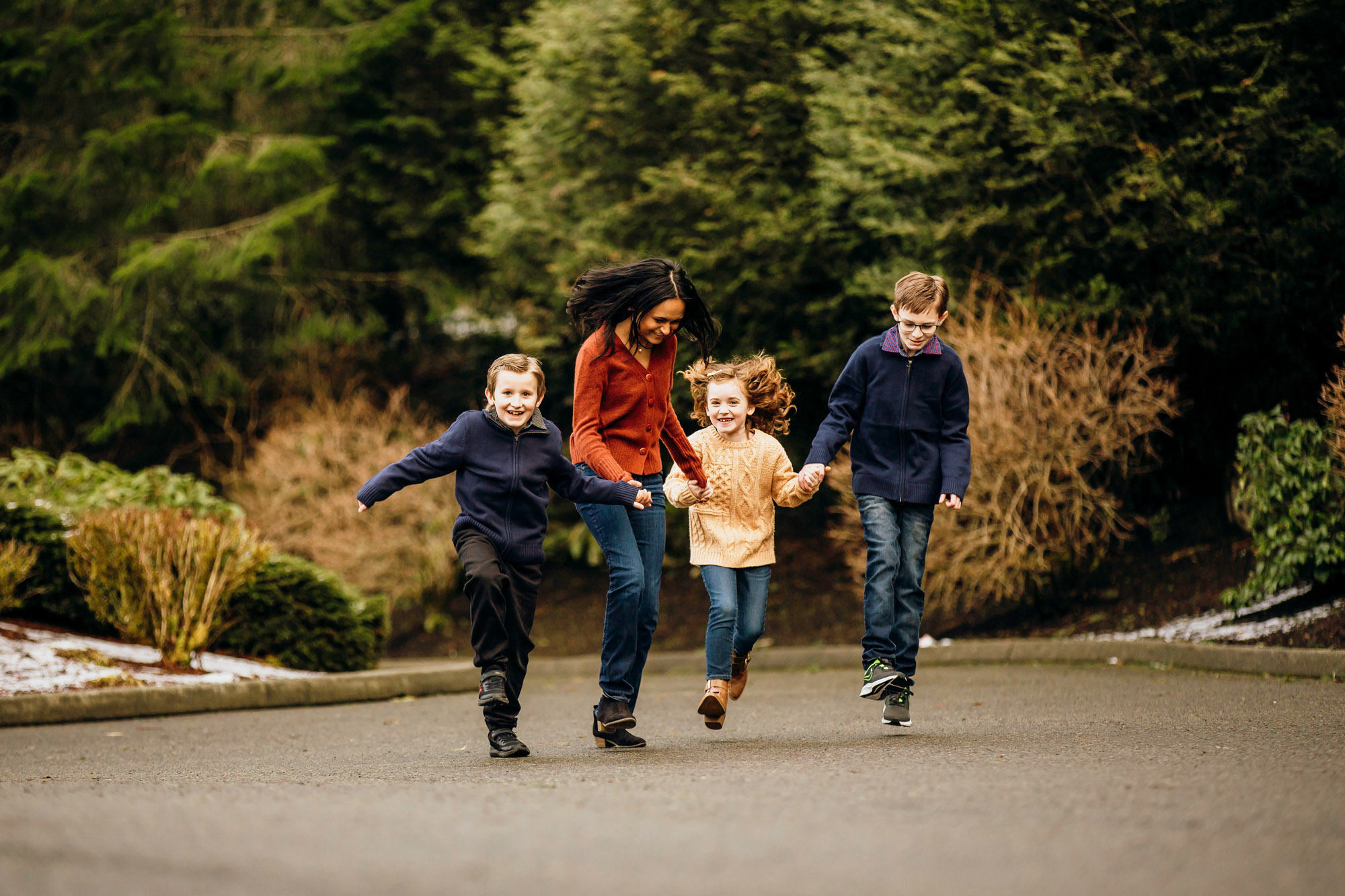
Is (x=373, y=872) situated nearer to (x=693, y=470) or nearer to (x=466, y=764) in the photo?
(x=466, y=764)

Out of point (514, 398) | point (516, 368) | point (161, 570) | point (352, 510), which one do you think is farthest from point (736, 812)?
point (352, 510)

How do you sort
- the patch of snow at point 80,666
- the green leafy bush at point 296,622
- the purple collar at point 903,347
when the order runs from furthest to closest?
the green leafy bush at point 296,622 → the patch of snow at point 80,666 → the purple collar at point 903,347

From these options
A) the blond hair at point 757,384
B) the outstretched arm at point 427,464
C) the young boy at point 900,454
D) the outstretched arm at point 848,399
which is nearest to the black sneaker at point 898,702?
the young boy at point 900,454

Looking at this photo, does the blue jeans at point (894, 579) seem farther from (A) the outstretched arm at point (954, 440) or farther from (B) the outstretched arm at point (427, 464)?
(B) the outstretched arm at point (427, 464)

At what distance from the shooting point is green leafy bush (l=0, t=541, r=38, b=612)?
941 centimetres

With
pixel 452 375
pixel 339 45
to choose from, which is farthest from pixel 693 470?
pixel 339 45

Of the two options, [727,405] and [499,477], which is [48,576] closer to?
[499,477]

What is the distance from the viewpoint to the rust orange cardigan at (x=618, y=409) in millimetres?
5828

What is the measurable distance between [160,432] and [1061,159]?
1664 centimetres

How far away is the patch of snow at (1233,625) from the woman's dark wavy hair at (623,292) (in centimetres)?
628

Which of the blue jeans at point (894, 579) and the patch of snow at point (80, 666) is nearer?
the blue jeans at point (894, 579)

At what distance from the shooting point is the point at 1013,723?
6.55 metres

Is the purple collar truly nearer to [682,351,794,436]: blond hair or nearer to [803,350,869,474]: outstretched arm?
[803,350,869,474]: outstretched arm

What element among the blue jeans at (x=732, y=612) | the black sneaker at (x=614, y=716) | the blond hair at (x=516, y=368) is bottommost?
the black sneaker at (x=614, y=716)
